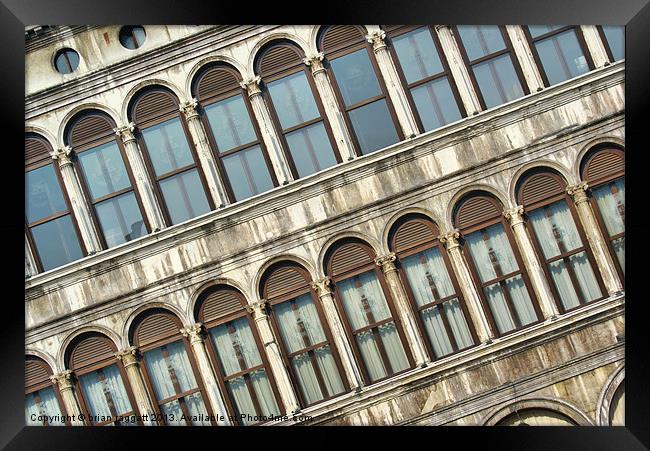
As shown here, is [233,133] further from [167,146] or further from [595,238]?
[595,238]

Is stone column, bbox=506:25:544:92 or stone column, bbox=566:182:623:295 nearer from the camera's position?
stone column, bbox=566:182:623:295

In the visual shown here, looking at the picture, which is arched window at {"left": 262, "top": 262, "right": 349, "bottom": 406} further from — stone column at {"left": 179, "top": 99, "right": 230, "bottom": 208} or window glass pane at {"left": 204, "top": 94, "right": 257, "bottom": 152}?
window glass pane at {"left": 204, "top": 94, "right": 257, "bottom": 152}

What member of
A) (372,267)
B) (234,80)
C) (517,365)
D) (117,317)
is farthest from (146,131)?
(517,365)

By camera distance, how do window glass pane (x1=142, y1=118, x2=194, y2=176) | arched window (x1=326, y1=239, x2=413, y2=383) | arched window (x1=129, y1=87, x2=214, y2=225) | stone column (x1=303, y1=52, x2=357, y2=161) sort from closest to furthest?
arched window (x1=326, y1=239, x2=413, y2=383) → stone column (x1=303, y1=52, x2=357, y2=161) → arched window (x1=129, y1=87, x2=214, y2=225) → window glass pane (x1=142, y1=118, x2=194, y2=176)

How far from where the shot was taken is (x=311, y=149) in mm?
15016

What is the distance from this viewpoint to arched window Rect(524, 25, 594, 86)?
15.0 m

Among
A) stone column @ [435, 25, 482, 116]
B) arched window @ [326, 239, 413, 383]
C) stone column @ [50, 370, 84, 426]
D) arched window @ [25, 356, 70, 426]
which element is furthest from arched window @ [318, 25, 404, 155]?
arched window @ [25, 356, 70, 426]

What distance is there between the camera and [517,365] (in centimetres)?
1459

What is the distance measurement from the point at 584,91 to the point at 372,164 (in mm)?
3047

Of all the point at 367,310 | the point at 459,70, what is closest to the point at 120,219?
the point at 367,310

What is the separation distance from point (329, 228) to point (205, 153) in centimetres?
200

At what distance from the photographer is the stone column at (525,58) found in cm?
1497

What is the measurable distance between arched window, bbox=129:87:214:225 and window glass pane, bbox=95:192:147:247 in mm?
392
